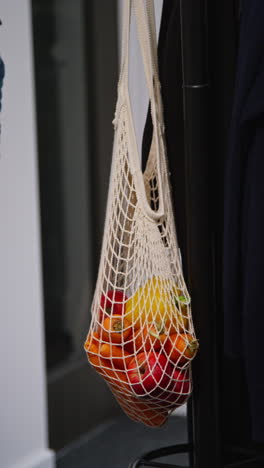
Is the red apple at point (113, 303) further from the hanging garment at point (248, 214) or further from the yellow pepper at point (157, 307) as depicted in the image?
the hanging garment at point (248, 214)

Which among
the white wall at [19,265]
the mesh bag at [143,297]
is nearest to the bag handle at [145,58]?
the mesh bag at [143,297]

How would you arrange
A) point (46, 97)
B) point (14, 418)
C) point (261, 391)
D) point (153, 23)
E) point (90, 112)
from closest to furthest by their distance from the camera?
point (261, 391) < point (153, 23) < point (14, 418) < point (46, 97) < point (90, 112)

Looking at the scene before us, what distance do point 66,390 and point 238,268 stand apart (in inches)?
69.6

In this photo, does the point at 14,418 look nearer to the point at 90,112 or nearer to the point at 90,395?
the point at 90,395

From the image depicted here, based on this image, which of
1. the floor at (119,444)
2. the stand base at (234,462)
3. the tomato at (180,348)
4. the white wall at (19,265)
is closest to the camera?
the tomato at (180,348)

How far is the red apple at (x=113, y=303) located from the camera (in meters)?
1.29

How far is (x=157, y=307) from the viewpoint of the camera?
4.10 feet

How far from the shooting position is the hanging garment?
1.13 metres

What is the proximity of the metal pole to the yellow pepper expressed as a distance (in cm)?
6

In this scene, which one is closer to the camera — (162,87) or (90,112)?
(162,87)

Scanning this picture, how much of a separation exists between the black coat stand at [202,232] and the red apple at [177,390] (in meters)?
0.06

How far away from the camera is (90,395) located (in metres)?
2.94

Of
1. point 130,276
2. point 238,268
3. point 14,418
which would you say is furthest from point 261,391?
point 14,418

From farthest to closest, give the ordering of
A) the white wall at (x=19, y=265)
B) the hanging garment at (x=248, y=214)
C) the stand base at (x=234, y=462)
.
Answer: the white wall at (x=19, y=265), the stand base at (x=234, y=462), the hanging garment at (x=248, y=214)
